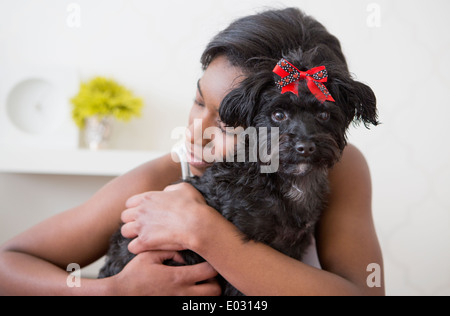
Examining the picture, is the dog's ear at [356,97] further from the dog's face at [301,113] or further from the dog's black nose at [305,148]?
the dog's black nose at [305,148]

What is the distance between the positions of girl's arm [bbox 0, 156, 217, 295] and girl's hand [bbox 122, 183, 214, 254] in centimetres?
5

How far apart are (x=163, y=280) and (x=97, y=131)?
1312 millimetres

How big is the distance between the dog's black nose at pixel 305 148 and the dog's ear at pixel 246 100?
0.17m

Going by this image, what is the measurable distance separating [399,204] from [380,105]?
62 cm

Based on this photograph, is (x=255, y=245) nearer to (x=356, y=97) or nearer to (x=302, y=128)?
(x=302, y=128)

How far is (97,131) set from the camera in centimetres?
225

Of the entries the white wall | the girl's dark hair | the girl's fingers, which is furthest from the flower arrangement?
the girl's fingers

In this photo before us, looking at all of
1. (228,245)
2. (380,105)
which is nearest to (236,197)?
(228,245)

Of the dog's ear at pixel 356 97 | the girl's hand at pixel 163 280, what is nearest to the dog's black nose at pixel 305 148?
the dog's ear at pixel 356 97

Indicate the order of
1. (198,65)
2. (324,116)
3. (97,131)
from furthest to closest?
(198,65) → (97,131) → (324,116)

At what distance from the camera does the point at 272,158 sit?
112 centimetres

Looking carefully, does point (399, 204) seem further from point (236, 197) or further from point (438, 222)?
point (236, 197)

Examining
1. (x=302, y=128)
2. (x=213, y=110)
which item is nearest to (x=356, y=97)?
(x=302, y=128)
